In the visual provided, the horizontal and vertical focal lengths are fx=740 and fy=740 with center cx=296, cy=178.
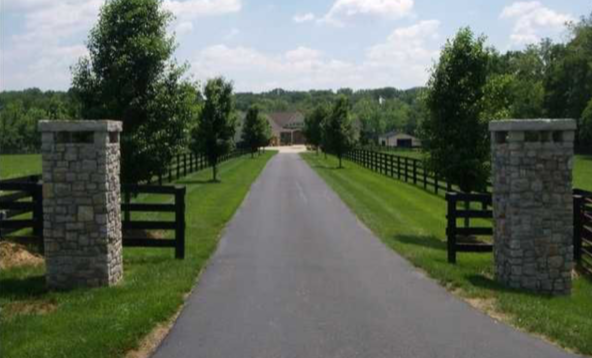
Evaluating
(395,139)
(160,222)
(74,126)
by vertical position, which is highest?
(74,126)

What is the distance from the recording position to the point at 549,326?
8.82 meters

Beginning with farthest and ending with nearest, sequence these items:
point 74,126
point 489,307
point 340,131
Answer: point 340,131, point 74,126, point 489,307

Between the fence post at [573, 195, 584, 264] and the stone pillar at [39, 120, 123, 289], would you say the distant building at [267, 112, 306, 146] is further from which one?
the stone pillar at [39, 120, 123, 289]

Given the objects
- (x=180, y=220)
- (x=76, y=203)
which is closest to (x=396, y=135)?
(x=180, y=220)

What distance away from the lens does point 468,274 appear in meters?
12.3

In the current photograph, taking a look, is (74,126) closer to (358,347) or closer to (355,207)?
(358,347)

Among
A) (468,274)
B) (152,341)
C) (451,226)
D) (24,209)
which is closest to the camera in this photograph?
(152,341)

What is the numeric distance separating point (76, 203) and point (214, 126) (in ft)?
95.8

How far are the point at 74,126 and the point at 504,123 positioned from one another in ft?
21.8

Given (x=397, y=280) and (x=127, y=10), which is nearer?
(x=397, y=280)

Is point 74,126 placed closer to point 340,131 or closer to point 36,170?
point 36,170

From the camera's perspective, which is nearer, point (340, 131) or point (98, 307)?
point (98, 307)

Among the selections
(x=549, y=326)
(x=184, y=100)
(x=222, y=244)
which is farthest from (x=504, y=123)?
(x=184, y=100)

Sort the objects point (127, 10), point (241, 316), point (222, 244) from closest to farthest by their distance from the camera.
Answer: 1. point (241, 316)
2. point (222, 244)
3. point (127, 10)
